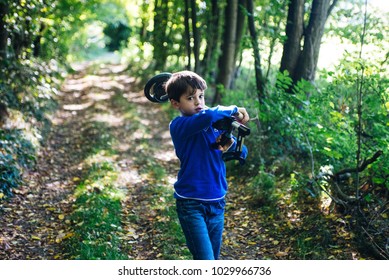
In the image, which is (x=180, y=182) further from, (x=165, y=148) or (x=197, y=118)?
(x=165, y=148)

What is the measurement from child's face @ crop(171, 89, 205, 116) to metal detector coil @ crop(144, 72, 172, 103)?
35cm

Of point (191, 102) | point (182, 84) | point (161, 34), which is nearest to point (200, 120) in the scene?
point (191, 102)

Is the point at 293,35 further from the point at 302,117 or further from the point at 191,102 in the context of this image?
the point at 191,102

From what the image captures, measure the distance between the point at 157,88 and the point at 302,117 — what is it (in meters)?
2.63

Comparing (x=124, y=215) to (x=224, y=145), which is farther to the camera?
(x=124, y=215)

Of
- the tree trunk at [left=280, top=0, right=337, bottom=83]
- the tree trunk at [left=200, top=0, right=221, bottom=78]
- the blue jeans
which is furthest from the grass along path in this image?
the tree trunk at [left=200, top=0, right=221, bottom=78]

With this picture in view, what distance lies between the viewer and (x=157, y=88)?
3670 mm

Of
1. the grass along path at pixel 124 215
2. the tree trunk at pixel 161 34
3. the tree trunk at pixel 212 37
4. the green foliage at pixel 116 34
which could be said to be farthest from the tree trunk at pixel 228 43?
the green foliage at pixel 116 34

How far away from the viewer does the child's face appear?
10.5ft

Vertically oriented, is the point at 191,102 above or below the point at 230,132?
above

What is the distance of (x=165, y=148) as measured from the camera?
9797 millimetres

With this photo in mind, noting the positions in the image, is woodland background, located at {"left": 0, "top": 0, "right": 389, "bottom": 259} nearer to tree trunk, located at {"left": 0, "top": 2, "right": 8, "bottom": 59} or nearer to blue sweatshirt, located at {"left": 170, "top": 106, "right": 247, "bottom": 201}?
tree trunk, located at {"left": 0, "top": 2, "right": 8, "bottom": 59}

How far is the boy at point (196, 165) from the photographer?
125 inches
